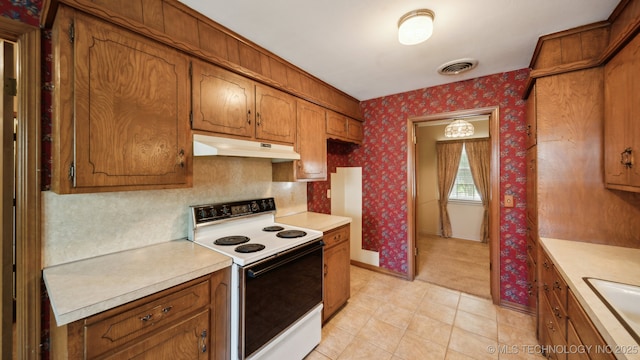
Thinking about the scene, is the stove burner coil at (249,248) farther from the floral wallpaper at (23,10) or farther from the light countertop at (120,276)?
the floral wallpaper at (23,10)

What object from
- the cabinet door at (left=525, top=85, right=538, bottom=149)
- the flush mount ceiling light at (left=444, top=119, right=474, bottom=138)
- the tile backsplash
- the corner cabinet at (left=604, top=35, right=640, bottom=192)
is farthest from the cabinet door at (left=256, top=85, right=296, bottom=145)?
the flush mount ceiling light at (left=444, top=119, right=474, bottom=138)

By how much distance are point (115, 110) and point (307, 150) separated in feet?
5.03

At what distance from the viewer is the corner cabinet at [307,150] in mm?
2312

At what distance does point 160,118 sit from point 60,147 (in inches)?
17.4

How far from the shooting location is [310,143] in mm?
2457

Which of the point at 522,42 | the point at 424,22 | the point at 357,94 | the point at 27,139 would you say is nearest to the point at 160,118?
the point at 27,139

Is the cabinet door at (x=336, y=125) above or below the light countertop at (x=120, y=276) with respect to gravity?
above

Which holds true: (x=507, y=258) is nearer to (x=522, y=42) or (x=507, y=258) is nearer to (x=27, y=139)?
(x=522, y=42)

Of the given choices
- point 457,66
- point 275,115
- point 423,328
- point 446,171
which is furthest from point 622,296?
point 446,171

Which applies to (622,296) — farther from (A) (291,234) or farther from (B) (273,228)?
(B) (273,228)

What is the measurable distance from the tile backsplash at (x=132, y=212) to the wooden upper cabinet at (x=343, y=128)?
96cm

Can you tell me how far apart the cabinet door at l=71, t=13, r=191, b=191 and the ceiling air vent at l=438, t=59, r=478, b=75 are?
7.45ft

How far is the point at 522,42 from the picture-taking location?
74.8 inches

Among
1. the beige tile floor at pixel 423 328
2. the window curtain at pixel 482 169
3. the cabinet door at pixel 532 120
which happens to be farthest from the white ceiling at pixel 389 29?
the window curtain at pixel 482 169
